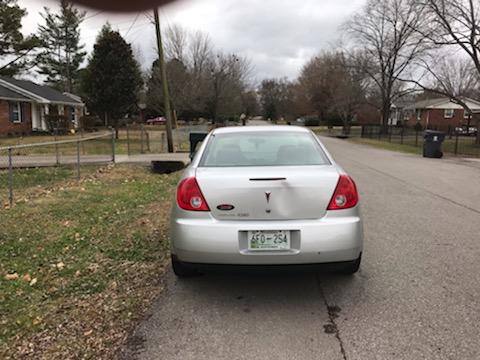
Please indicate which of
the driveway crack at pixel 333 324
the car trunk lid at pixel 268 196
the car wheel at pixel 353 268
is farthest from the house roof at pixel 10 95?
the driveway crack at pixel 333 324

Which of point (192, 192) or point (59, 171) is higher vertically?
point (192, 192)

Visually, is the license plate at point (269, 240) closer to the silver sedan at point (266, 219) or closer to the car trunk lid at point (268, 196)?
the silver sedan at point (266, 219)

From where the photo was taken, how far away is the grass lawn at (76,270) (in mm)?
3191

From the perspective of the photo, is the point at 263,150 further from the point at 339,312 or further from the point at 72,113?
the point at 72,113

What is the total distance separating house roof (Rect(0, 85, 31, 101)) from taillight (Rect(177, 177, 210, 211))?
27686mm

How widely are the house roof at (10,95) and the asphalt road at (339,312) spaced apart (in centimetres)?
2795

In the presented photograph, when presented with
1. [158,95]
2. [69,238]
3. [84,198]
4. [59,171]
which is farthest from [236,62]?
[69,238]

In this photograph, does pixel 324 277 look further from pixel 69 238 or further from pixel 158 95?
pixel 158 95

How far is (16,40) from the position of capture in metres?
2.43

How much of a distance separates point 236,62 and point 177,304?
4277 centimetres

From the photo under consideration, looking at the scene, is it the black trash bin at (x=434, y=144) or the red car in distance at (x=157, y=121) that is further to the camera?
the red car in distance at (x=157, y=121)

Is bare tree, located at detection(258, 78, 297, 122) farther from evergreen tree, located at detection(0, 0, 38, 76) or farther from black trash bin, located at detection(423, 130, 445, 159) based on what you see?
evergreen tree, located at detection(0, 0, 38, 76)

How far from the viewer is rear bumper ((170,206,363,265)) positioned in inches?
141

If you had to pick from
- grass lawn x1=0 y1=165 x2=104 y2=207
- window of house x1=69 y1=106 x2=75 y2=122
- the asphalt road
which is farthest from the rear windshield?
window of house x1=69 y1=106 x2=75 y2=122
